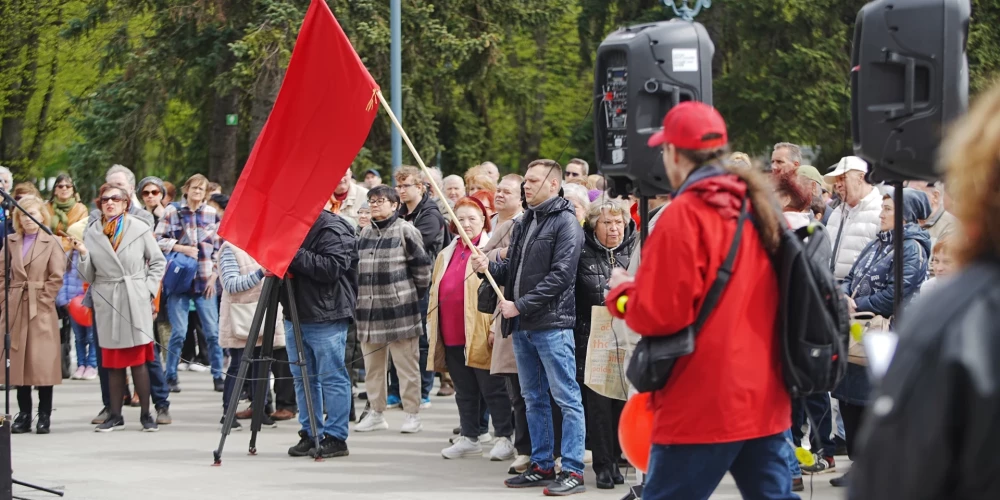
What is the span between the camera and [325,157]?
29.8 feet

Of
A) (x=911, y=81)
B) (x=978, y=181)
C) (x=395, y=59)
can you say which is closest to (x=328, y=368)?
(x=911, y=81)

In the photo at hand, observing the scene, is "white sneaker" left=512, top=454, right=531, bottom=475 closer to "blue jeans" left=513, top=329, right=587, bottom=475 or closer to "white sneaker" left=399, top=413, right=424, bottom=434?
"blue jeans" left=513, top=329, right=587, bottom=475

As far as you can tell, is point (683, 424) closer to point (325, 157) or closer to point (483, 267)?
point (483, 267)

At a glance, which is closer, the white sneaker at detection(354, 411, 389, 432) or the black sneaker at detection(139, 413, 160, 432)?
the white sneaker at detection(354, 411, 389, 432)

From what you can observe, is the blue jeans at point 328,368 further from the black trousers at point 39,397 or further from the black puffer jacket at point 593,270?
the black trousers at point 39,397

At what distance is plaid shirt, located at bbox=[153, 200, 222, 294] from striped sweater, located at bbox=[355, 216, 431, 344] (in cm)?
342

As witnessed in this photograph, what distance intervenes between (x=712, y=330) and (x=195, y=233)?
9727mm

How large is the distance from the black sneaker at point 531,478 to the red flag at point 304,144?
2.18m

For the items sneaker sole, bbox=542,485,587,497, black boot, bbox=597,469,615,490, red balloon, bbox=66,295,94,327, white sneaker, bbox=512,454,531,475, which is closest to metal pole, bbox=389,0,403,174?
red balloon, bbox=66,295,94,327

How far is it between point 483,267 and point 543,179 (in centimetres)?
67

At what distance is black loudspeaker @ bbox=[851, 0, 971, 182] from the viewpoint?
5.54m

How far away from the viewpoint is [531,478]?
8.61m

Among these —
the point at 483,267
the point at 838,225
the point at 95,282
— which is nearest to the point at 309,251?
the point at 483,267

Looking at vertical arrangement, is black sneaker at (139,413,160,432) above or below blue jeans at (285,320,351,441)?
below
